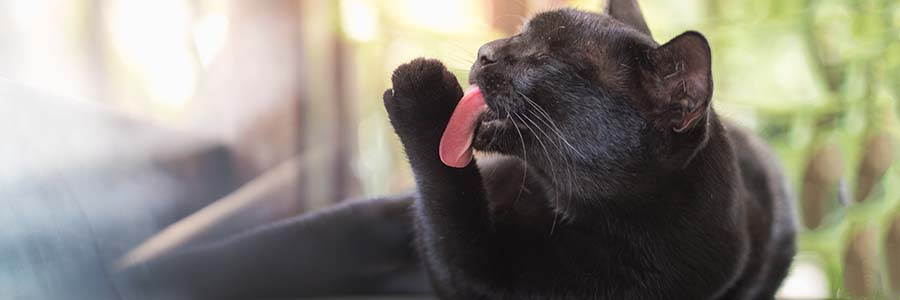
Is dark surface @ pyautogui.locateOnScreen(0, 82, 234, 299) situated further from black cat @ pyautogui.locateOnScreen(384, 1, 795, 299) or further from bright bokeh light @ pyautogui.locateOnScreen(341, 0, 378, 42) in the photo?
bright bokeh light @ pyautogui.locateOnScreen(341, 0, 378, 42)

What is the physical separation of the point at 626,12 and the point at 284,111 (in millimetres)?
711

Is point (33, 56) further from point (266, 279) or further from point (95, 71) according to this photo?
point (266, 279)

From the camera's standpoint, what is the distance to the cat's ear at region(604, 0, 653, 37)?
Result: 98 cm

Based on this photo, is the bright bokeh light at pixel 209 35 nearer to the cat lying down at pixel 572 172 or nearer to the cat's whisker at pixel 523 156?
the cat lying down at pixel 572 172

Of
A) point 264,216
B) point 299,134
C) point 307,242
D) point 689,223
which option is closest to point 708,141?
point 689,223

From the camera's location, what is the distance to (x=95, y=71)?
867mm

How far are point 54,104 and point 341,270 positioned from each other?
0.48m

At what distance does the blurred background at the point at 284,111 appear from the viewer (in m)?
0.77

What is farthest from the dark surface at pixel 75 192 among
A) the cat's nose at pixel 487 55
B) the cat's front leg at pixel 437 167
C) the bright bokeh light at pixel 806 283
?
the bright bokeh light at pixel 806 283

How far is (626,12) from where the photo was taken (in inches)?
39.1

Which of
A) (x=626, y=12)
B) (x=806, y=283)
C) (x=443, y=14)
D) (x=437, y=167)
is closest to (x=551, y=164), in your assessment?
(x=437, y=167)

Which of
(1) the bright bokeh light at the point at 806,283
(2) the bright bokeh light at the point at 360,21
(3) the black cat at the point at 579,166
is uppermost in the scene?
(2) the bright bokeh light at the point at 360,21

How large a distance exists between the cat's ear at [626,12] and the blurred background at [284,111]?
110mm

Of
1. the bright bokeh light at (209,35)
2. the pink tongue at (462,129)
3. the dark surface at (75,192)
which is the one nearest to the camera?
the dark surface at (75,192)
